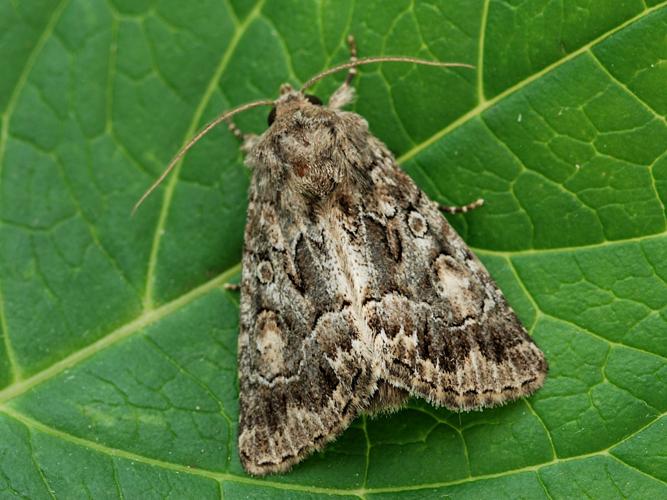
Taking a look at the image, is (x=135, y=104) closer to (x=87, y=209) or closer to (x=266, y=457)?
(x=87, y=209)

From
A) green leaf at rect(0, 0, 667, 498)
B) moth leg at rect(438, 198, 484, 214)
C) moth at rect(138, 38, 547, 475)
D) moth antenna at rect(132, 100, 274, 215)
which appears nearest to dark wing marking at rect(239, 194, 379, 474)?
moth at rect(138, 38, 547, 475)

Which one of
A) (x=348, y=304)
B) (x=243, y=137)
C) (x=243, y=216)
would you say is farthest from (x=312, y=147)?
(x=348, y=304)

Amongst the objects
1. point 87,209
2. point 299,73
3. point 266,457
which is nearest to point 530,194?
point 299,73

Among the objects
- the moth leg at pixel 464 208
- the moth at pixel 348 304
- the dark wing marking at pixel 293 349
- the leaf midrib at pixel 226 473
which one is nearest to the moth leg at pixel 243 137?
the moth at pixel 348 304

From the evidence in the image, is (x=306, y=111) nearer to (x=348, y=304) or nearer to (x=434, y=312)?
(x=348, y=304)

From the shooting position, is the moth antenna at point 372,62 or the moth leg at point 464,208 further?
the moth leg at point 464,208

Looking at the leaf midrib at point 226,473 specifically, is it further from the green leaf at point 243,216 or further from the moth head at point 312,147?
the moth head at point 312,147
